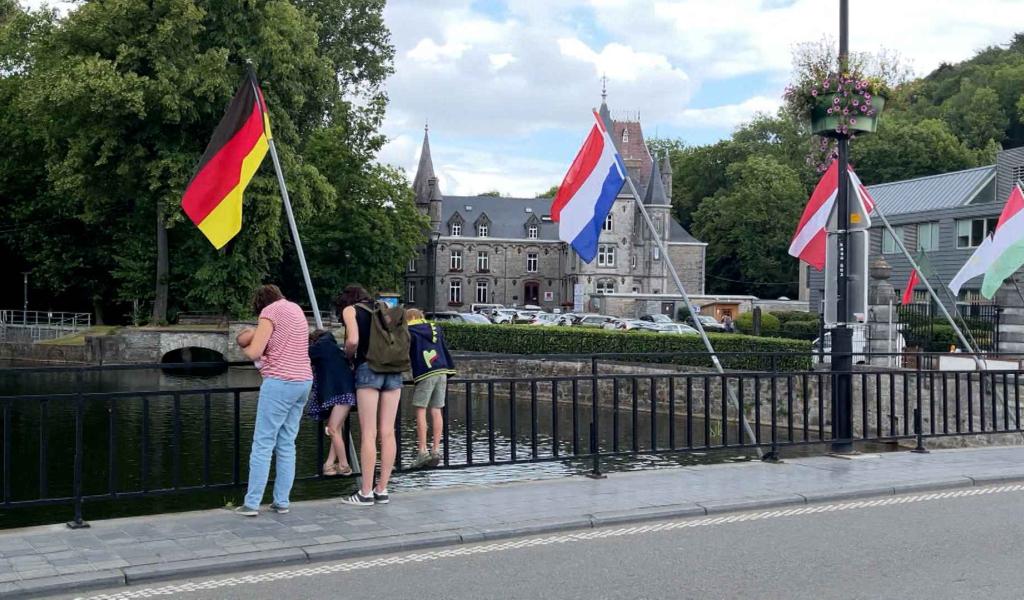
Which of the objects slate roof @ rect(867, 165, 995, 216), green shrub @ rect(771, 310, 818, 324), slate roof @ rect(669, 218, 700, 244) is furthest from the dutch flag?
slate roof @ rect(669, 218, 700, 244)

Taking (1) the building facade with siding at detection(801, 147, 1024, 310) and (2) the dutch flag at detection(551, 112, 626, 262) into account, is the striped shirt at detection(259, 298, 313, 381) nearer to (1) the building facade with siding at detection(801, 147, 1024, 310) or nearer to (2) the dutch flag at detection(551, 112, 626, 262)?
(2) the dutch flag at detection(551, 112, 626, 262)

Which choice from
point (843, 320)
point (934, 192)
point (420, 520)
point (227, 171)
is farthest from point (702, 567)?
point (934, 192)

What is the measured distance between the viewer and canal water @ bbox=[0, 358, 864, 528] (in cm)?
898

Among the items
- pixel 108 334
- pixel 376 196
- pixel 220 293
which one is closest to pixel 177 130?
pixel 220 293

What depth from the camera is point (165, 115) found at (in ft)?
127

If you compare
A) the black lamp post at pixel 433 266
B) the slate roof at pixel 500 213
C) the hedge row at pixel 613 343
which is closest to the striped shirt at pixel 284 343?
the hedge row at pixel 613 343

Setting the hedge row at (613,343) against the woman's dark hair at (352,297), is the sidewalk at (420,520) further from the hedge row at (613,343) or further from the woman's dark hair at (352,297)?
the hedge row at (613,343)

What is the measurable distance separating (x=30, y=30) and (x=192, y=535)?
148 feet

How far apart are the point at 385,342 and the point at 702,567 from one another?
3.31m

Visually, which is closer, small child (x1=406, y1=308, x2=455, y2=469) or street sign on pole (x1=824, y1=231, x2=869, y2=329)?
small child (x1=406, y1=308, x2=455, y2=469)

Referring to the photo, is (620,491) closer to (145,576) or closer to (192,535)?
(192,535)

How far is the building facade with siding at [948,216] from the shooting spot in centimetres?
4569

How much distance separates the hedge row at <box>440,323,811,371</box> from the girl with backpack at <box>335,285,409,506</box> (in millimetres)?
16068

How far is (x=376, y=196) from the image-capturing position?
59.3 m
